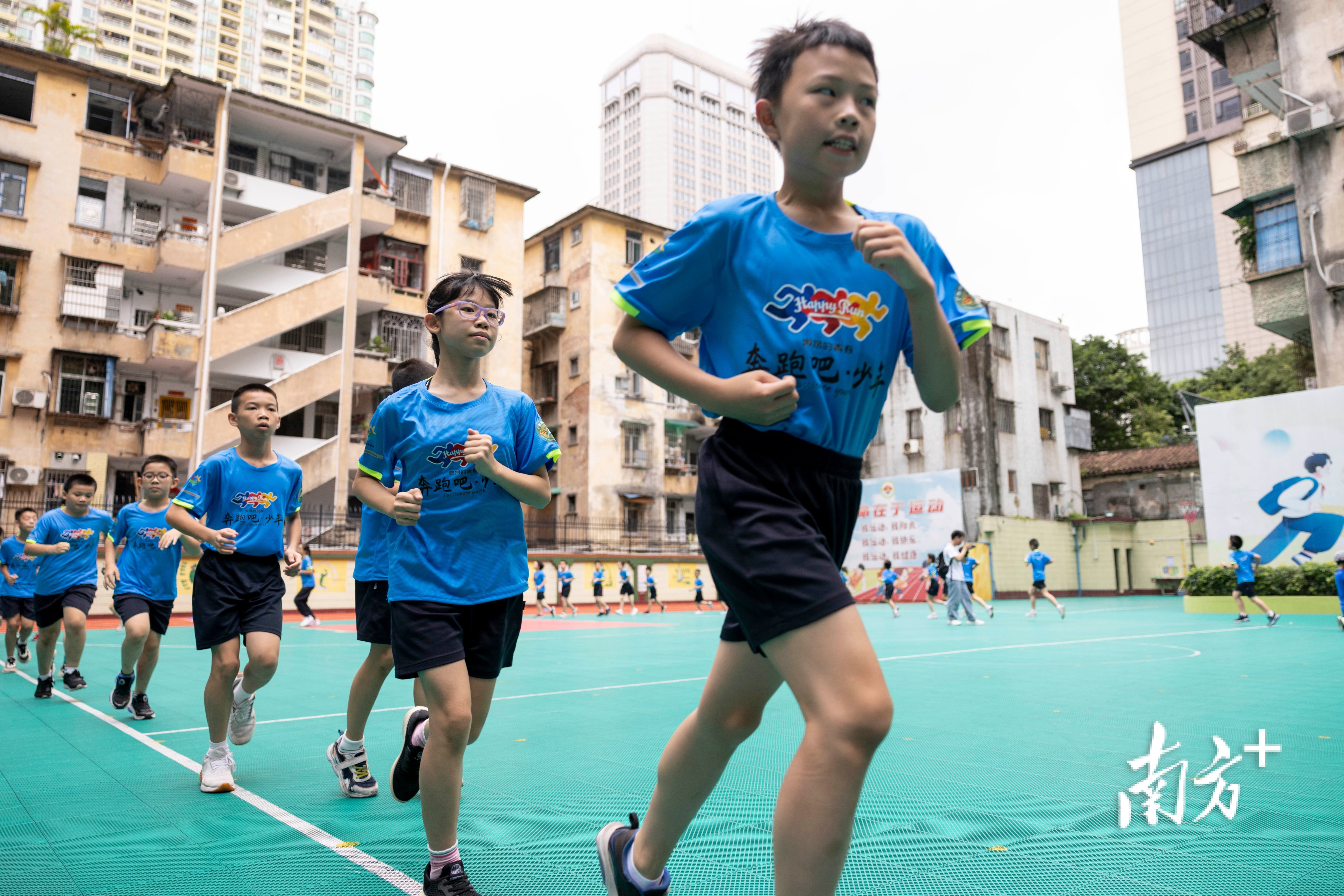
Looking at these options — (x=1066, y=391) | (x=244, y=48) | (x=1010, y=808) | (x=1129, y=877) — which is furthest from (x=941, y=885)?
(x=244, y=48)

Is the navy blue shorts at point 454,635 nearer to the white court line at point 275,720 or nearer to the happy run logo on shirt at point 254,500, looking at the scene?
the happy run logo on shirt at point 254,500

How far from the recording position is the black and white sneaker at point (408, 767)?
145 inches

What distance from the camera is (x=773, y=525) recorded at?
1.91m

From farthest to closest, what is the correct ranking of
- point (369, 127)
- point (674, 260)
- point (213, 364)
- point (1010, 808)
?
point (369, 127) → point (213, 364) → point (1010, 808) → point (674, 260)

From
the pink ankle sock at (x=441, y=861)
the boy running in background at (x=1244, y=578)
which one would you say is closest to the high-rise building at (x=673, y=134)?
the boy running in background at (x=1244, y=578)

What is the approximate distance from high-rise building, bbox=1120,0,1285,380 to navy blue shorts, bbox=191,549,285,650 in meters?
82.7

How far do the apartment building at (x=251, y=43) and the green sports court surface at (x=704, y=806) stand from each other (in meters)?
79.6

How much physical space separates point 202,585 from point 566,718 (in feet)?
9.02

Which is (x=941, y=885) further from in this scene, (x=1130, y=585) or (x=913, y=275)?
(x=1130, y=585)

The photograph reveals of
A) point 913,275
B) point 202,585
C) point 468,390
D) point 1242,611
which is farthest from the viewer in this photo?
point 1242,611

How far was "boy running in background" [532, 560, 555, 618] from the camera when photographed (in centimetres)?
2451

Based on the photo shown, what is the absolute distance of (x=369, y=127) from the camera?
29125mm

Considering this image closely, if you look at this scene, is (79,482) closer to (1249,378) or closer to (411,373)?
(411,373)

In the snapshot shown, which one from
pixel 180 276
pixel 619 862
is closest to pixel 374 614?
pixel 619 862
